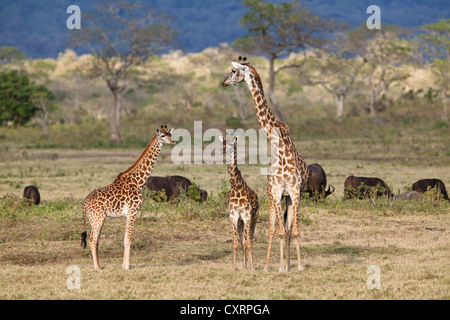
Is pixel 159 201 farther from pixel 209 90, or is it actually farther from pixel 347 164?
pixel 209 90

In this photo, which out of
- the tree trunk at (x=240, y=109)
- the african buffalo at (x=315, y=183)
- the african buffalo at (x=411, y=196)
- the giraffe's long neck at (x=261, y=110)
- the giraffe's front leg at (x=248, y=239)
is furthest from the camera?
the tree trunk at (x=240, y=109)

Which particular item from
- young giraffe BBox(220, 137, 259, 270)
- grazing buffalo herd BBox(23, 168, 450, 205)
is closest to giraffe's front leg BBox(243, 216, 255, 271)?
young giraffe BBox(220, 137, 259, 270)

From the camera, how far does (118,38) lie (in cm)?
3950

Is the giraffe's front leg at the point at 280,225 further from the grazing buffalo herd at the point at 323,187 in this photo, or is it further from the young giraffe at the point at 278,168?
the grazing buffalo herd at the point at 323,187

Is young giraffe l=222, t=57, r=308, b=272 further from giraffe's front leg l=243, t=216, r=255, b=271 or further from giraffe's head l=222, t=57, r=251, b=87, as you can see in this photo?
giraffe's front leg l=243, t=216, r=255, b=271

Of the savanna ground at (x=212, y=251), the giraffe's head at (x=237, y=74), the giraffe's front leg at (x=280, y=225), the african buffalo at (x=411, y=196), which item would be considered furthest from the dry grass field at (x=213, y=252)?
the giraffe's head at (x=237, y=74)

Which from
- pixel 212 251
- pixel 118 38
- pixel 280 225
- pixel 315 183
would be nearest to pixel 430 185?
pixel 315 183

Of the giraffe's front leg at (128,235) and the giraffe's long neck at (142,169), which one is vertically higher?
the giraffe's long neck at (142,169)

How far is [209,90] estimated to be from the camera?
64.0 meters

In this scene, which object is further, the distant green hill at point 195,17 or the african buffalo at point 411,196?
the distant green hill at point 195,17

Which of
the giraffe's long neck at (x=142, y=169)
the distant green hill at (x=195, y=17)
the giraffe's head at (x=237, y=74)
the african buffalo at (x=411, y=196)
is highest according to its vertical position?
the distant green hill at (x=195, y=17)

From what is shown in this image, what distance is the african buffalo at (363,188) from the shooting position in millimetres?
15071

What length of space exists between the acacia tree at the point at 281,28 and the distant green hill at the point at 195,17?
332 feet

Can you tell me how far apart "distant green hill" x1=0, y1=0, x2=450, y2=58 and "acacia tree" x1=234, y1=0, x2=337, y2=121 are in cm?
10133
